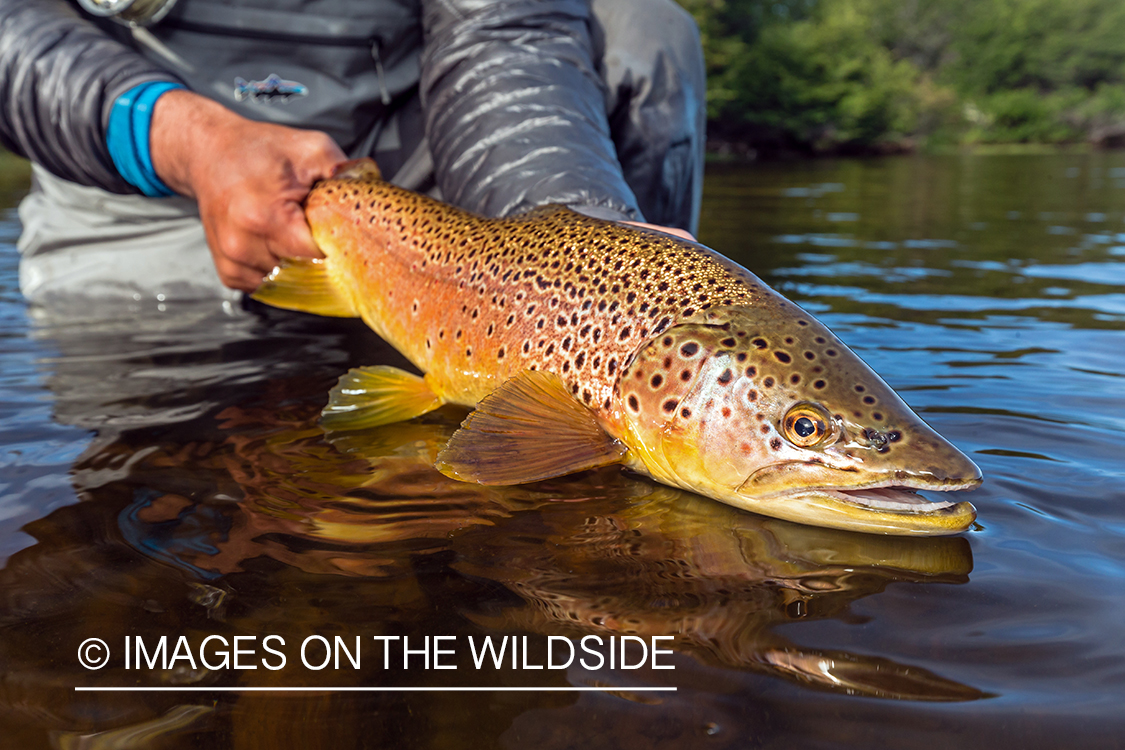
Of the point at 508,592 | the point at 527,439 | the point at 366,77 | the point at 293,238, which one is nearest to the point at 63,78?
the point at 293,238

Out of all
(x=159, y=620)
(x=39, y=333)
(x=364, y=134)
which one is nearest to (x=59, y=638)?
(x=159, y=620)

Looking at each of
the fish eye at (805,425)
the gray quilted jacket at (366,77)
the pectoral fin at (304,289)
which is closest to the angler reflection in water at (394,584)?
the fish eye at (805,425)

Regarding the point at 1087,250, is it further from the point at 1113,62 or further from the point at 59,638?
the point at 1113,62

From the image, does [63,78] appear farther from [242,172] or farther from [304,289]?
[304,289]

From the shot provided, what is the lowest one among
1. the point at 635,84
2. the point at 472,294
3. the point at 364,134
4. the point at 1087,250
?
the point at 1087,250

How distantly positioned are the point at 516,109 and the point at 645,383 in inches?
76.8

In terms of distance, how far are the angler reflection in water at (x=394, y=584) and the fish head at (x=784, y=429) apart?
9 centimetres

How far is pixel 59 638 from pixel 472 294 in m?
1.52

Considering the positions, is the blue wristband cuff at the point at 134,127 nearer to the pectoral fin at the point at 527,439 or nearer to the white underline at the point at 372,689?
the pectoral fin at the point at 527,439

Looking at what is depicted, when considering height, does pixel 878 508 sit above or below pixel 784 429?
below

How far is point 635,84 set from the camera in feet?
14.5

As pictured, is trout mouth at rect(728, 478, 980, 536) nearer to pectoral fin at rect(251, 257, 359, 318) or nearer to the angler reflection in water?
the angler reflection in water

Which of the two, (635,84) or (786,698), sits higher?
(635,84)

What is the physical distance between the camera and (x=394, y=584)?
1.70 metres
